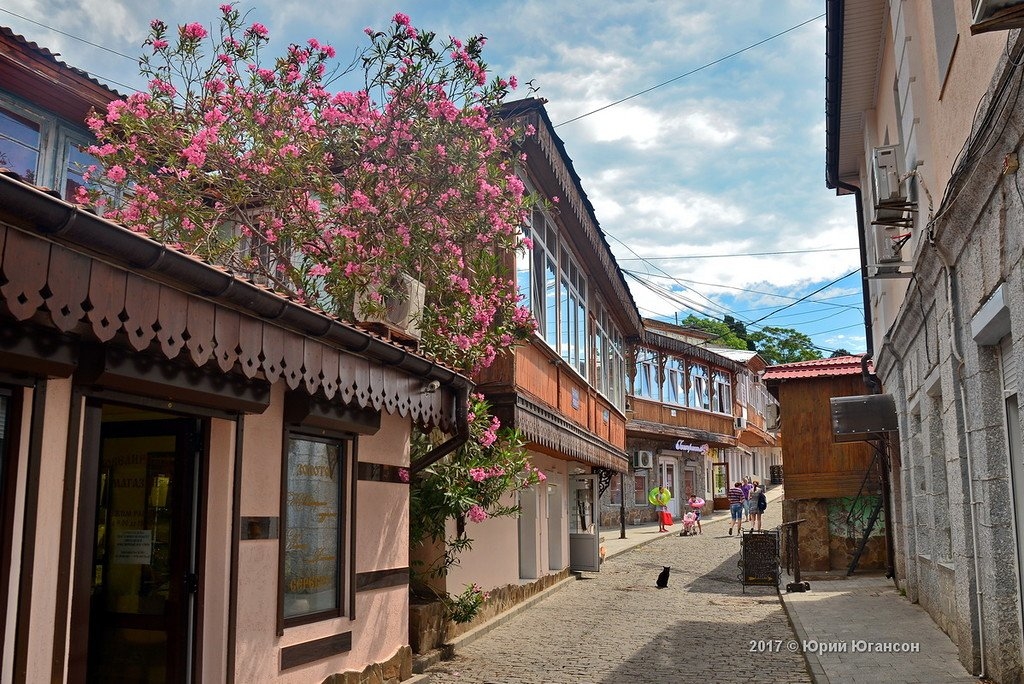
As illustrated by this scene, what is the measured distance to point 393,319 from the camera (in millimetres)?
8305

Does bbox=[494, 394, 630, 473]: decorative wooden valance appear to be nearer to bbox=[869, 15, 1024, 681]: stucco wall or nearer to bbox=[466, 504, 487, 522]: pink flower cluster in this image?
bbox=[466, 504, 487, 522]: pink flower cluster

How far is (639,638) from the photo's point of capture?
1019 cm

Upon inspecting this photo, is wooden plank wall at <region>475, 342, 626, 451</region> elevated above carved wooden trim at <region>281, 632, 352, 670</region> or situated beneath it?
elevated above

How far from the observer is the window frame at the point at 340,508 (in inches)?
241

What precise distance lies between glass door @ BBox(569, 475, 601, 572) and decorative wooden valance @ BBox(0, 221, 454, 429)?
11745 mm

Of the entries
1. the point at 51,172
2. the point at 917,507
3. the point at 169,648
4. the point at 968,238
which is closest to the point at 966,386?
the point at 968,238

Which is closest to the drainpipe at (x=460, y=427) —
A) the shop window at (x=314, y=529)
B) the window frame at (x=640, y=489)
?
the shop window at (x=314, y=529)

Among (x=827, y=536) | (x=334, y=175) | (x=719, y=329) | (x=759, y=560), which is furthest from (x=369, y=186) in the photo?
(x=719, y=329)

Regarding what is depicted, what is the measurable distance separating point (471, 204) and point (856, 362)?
36.1 feet

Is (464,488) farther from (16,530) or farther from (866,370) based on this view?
(866,370)

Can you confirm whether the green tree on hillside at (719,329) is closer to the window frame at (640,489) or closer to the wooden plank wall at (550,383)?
the window frame at (640,489)

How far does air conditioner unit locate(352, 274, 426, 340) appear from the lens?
8.18 meters

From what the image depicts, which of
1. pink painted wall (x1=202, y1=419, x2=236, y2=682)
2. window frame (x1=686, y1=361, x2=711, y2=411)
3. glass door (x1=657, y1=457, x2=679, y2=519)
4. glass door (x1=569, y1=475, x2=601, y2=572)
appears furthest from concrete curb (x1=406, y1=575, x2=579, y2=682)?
glass door (x1=657, y1=457, x2=679, y2=519)

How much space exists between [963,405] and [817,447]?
31.5 ft
